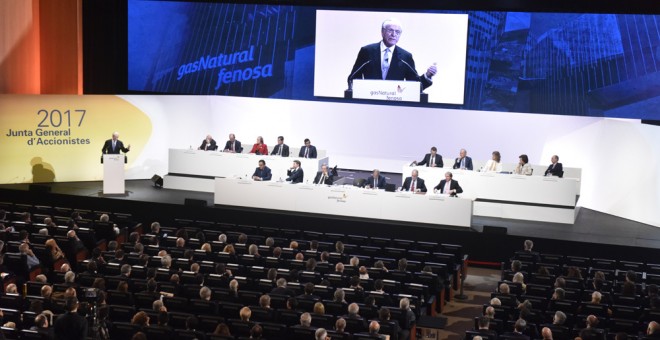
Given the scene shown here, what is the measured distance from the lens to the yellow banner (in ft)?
69.8

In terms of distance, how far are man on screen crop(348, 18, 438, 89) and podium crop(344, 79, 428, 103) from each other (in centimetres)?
13

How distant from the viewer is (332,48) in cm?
2217

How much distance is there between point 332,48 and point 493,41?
414 centimetres

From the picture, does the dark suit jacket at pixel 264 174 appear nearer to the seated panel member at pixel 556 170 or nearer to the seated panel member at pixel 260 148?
the seated panel member at pixel 260 148

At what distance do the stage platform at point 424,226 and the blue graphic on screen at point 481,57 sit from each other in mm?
3100

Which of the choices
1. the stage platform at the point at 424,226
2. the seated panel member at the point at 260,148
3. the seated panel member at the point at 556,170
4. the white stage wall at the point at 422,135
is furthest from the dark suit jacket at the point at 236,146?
the seated panel member at the point at 556,170

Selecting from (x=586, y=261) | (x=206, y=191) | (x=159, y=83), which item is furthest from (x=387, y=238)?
(x=159, y=83)

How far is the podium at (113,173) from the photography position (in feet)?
65.4

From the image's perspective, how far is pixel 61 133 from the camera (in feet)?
72.0

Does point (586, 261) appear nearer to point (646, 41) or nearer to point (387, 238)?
point (387, 238)

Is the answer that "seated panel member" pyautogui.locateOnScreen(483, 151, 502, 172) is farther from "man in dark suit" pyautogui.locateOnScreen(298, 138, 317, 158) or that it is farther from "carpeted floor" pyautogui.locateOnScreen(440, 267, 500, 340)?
"man in dark suit" pyautogui.locateOnScreen(298, 138, 317, 158)

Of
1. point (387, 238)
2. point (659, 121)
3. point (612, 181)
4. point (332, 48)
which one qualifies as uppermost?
point (332, 48)

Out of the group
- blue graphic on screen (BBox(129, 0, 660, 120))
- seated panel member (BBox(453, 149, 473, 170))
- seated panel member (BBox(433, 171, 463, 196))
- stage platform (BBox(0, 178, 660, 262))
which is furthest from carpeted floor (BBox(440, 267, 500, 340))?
blue graphic on screen (BBox(129, 0, 660, 120))

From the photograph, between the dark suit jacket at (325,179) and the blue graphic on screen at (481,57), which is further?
the blue graphic on screen at (481,57)
